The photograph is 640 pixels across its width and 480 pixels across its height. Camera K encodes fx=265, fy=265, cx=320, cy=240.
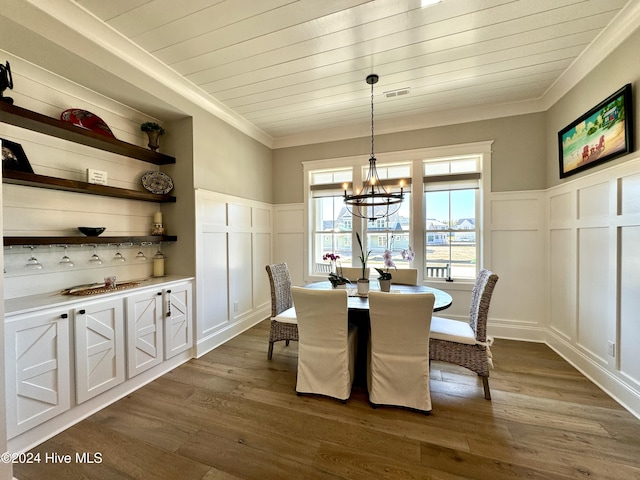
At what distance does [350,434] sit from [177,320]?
6.62 ft

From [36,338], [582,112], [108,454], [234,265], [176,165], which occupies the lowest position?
[108,454]

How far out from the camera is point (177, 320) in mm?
2779

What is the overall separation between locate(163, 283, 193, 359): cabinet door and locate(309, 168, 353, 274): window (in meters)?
2.02

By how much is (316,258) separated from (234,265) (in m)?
1.39

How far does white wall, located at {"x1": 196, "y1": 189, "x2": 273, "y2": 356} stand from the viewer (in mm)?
3076

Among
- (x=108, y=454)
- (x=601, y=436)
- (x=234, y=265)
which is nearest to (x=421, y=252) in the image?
(x=601, y=436)

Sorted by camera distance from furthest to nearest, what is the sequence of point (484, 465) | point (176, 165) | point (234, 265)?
point (234, 265) → point (176, 165) → point (484, 465)

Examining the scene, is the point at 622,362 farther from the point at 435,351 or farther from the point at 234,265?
the point at 234,265

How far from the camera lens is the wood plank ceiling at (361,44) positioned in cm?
188

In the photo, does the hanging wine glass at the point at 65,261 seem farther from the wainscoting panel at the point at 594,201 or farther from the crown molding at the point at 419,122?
the wainscoting panel at the point at 594,201

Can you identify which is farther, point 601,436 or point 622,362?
point 622,362

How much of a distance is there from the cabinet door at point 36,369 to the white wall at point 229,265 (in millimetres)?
1210

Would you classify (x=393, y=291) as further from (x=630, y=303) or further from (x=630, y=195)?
(x=630, y=195)

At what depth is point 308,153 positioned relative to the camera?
14.2 ft
